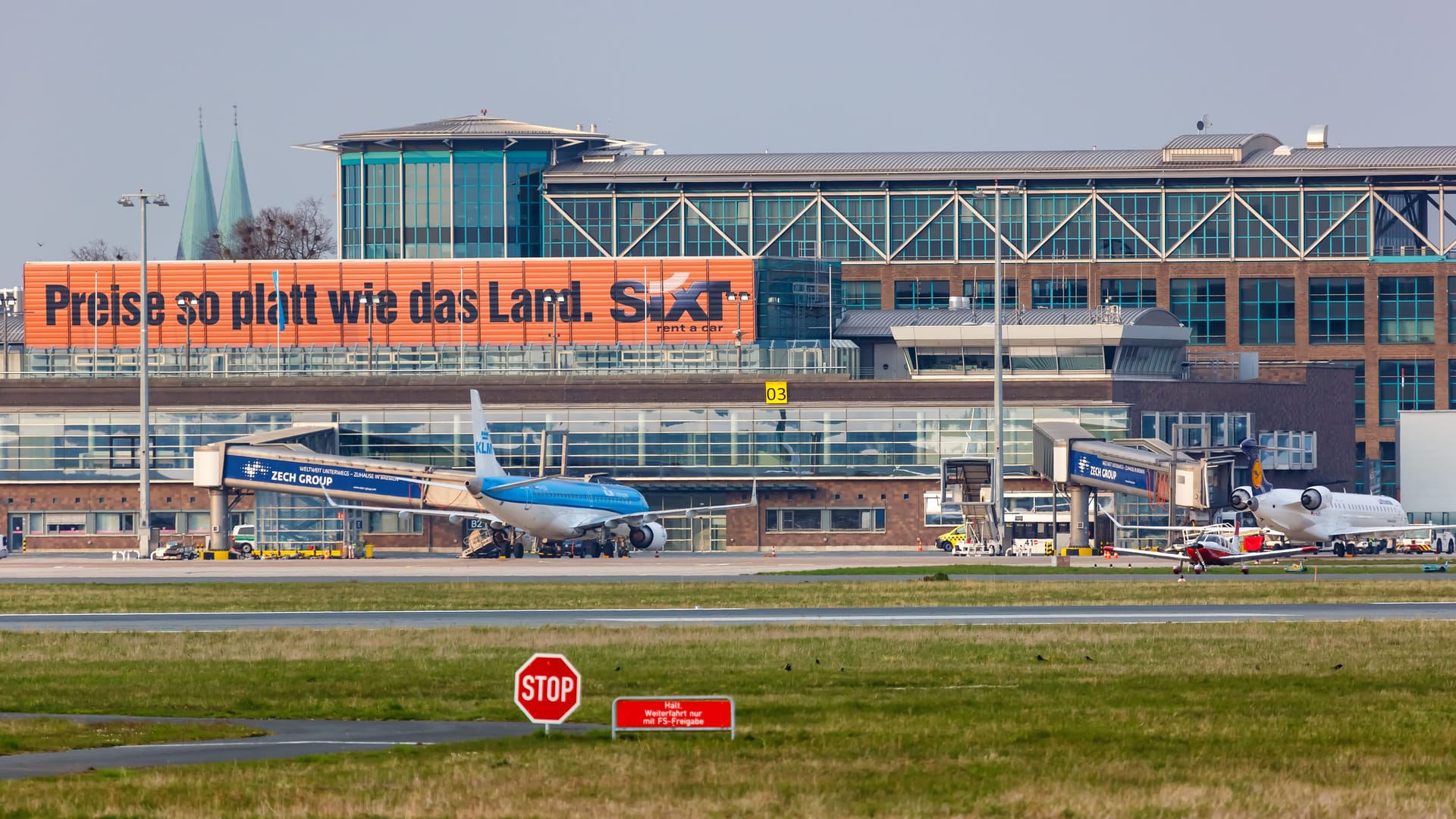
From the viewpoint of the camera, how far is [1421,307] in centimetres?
15825

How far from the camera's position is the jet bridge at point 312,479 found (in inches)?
4380

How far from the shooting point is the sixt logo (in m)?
139

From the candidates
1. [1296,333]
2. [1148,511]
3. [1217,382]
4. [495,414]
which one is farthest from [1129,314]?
A: [495,414]

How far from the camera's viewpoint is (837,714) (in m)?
32.7

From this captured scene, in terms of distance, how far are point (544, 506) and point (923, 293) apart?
66807 millimetres

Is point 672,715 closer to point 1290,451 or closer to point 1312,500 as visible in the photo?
point 1312,500

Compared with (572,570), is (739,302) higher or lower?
higher

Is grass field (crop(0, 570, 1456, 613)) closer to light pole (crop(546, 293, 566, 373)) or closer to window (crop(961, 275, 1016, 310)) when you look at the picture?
light pole (crop(546, 293, 566, 373))

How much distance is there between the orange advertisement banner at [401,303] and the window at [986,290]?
93.1ft

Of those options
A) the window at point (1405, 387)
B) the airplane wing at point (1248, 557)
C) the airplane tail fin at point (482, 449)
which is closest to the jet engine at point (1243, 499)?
the airplane wing at point (1248, 557)

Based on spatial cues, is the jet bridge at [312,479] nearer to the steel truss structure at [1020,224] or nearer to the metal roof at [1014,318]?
the metal roof at [1014,318]

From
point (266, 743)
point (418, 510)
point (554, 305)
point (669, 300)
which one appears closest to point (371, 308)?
point (554, 305)

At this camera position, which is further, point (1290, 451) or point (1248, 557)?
point (1290, 451)

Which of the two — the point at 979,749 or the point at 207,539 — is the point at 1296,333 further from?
the point at 979,749
